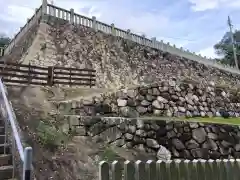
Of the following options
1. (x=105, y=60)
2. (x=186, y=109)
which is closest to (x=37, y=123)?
(x=186, y=109)

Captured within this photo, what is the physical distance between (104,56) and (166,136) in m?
12.1

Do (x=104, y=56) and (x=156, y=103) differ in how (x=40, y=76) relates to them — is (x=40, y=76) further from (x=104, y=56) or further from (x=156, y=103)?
(x=104, y=56)

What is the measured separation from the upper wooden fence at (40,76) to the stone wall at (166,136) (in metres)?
4.48

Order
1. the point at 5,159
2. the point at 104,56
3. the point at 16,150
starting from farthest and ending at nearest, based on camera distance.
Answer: the point at 104,56
the point at 5,159
the point at 16,150

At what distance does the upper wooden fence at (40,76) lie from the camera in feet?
40.1

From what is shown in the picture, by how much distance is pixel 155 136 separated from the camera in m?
8.62

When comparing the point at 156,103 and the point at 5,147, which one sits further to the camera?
the point at 156,103

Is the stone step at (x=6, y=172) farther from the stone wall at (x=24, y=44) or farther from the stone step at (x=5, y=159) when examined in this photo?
the stone wall at (x=24, y=44)

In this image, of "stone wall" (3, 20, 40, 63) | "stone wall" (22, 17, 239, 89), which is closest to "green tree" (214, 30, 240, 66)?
"stone wall" (22, 17, 239, 89)

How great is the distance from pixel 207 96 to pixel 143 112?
3.69 meters

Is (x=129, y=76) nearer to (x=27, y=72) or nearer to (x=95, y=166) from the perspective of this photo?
(x=27, y=72)

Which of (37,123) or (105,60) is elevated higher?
(105,60)

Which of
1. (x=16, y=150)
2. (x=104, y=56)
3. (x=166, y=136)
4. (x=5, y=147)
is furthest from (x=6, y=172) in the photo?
(x=104, y=56)

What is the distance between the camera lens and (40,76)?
1367 cm
